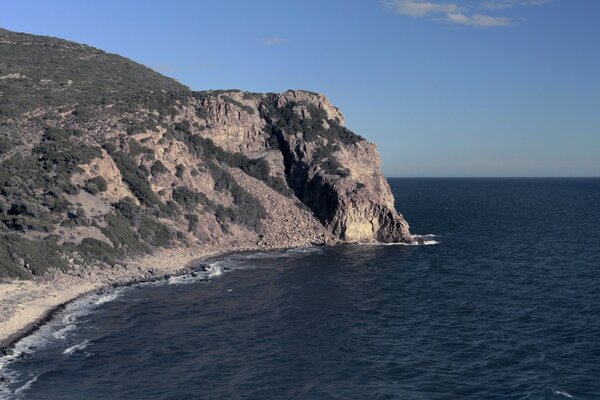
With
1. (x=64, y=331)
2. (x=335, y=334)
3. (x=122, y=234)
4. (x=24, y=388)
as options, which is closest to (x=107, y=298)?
(x=64, y=331)

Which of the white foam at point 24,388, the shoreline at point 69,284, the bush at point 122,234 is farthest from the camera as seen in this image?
the bush at point 122,234

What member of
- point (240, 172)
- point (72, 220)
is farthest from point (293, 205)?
point (72, 220)

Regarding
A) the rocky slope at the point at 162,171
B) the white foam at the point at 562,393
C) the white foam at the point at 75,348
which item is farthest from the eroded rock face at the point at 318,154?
the white foam at the point at 562,393

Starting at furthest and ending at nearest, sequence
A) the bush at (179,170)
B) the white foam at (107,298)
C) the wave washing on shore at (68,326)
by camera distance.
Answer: the bush at (179,170) < the white foam at (107,298) < the wave washing on shore at (68,326)

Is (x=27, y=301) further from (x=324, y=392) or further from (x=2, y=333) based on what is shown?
(x=324, y=392)

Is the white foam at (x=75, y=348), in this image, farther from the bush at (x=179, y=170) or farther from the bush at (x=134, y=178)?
the bush at (x=179, y=170)

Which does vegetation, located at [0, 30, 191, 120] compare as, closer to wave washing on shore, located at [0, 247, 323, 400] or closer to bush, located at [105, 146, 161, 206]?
bush, located at [105, 146, 161, 206]
